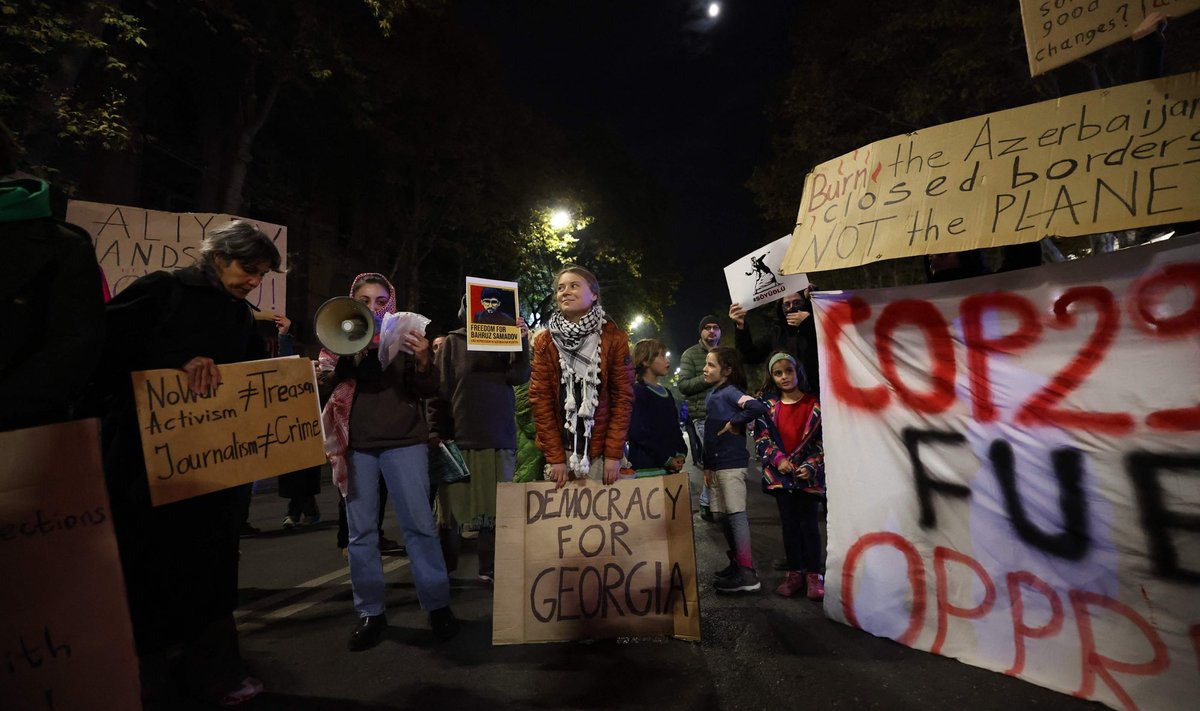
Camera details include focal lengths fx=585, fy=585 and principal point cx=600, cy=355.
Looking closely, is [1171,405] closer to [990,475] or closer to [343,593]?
[990,475]

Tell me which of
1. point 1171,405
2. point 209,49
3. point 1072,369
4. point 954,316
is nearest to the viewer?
point 1171,405

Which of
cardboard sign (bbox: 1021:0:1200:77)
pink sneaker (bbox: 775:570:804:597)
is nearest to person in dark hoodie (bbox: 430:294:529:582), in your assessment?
pink sneaker (bbox: 775:570:804:597)

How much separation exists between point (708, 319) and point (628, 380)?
11.3ft

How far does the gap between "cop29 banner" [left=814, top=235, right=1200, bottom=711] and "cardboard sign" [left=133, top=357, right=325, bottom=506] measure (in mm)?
2678

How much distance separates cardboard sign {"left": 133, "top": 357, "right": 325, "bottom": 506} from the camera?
228cm

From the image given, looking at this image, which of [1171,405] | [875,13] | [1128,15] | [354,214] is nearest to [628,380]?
[1171,405]

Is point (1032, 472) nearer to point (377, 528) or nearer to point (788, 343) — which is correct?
point (788, 343)

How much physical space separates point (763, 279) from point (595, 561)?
277 cm

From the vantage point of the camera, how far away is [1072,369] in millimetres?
2477

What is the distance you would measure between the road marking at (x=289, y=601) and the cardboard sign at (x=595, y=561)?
1.58 meters

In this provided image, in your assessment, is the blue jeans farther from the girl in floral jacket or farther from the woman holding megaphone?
the girl in floral jacket

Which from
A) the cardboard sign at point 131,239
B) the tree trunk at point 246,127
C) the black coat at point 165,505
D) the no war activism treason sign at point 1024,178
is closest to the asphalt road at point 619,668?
the black coat at point 165,505

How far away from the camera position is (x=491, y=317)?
13.5 ft

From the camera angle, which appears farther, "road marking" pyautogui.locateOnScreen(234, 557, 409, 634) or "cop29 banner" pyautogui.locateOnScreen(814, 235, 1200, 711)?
"road marking" pyautogui.locateOnScreen(234, 557, 409, 634)
